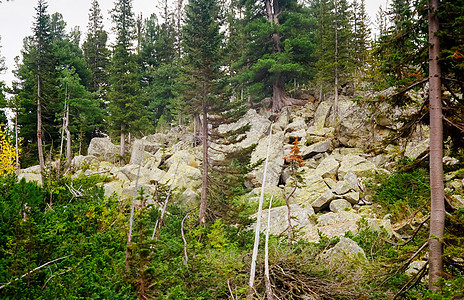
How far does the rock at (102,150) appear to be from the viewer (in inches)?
989

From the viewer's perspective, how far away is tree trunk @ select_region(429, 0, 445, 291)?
404cm

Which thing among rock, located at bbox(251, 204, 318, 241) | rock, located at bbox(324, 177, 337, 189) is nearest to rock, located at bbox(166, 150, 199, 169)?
rock, located at bbox(324, 177, 337, 189)

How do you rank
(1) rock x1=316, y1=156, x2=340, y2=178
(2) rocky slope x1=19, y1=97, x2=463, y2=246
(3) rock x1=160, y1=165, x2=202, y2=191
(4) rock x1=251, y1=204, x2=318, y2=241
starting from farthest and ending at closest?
(1) rock x1=316, y1=156, x2=340, y2=178 → (3) rock x1=160, y1=165, x2=202, y2=191 → (2) rocky slope x1=19, y1=97, x2=463, y2=246 → (4) rock x1=251, y1=204, x2=318, y2=241

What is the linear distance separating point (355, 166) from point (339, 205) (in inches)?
155

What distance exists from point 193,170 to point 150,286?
1337 cm

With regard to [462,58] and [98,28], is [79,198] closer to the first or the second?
[462,58]

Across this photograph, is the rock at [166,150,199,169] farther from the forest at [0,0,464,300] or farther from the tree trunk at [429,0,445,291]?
the tree trunk at [429,0,445,291]

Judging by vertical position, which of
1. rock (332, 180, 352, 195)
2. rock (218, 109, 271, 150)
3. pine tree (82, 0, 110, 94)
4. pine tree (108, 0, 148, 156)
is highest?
pine tree (82, 0, 110, 94)

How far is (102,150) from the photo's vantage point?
25.5 meters

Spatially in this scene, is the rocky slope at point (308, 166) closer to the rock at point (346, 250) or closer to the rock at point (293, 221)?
the rock at point (293, 221)

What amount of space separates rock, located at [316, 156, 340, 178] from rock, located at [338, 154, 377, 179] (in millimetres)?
285

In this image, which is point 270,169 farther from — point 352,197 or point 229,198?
point 229,198

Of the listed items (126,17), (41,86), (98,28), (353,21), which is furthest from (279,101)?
(98,28)

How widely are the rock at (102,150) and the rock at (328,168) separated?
17623mm
